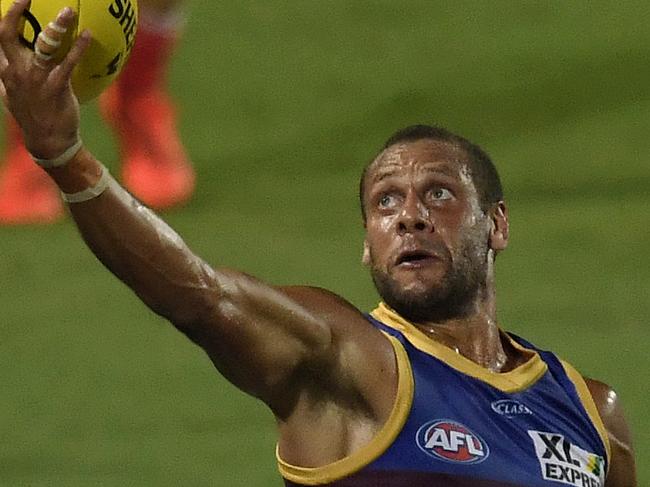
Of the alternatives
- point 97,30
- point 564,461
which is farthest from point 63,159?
point 564,461

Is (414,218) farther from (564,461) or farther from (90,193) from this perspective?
(90,193)

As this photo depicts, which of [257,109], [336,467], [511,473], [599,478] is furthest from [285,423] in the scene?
[257,109]

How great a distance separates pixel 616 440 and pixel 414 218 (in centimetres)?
84

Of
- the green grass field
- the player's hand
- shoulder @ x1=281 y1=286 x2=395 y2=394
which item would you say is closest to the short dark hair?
shoulder @ x1=281 y1=286 x2=395 y2=394

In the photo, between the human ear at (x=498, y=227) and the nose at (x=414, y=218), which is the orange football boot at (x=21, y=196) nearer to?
the human ear at (x=498, y=227)

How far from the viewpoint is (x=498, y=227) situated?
4871mm

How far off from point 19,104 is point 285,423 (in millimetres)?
1008

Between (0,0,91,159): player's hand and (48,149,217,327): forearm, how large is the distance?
3.2 inches

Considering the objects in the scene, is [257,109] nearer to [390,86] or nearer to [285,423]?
[390,86]

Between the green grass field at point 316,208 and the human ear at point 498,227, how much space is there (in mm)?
2463

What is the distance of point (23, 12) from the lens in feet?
11.9

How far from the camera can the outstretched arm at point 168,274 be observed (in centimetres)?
352

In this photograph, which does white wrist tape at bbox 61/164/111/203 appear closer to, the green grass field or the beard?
the beard

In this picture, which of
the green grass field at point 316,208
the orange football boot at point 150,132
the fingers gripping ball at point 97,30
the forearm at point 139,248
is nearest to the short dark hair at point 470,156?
the fingers gripping ball at point 97,30
